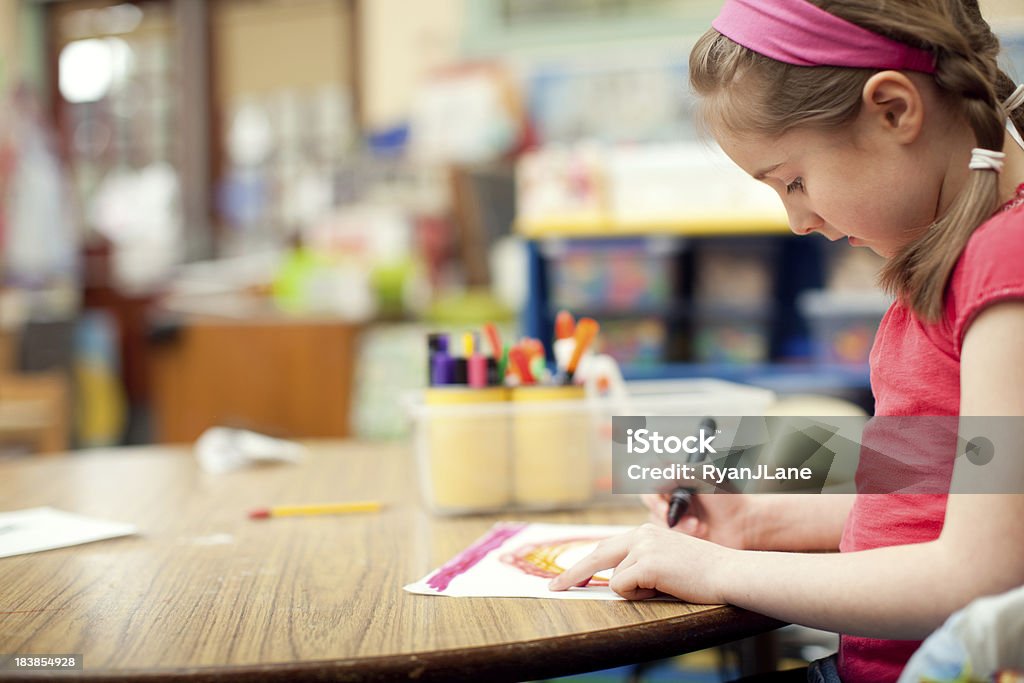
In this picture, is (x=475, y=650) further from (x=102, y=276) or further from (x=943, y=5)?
(x=102, y=276)

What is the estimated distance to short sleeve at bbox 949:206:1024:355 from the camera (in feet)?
2.05

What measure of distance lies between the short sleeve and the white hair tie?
1.4 inches

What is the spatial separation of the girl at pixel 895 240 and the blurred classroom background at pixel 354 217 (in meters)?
0.13

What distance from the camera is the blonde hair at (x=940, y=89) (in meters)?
0.69

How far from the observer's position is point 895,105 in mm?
711

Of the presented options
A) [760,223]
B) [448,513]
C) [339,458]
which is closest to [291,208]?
[760,223]

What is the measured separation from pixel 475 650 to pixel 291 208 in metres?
4.35

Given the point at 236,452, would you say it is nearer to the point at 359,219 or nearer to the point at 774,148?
the point at 774,148

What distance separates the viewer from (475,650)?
62 cm

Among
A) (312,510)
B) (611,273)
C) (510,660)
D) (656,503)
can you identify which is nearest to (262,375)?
(611,273)

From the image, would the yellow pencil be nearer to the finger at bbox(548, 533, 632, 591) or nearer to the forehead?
the finger at bbox(548, 533, 632, 591)

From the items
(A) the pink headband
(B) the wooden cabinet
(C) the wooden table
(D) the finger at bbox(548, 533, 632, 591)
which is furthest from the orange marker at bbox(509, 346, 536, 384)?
(B) the wooden cabinet

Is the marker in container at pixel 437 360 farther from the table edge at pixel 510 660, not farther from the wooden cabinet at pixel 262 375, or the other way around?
the wooden cabinet at pixel 262 375

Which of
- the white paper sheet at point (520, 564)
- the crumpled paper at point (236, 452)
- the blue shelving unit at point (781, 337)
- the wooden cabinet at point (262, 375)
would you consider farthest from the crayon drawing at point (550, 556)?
the wooden cabinet at point (262, 375)
